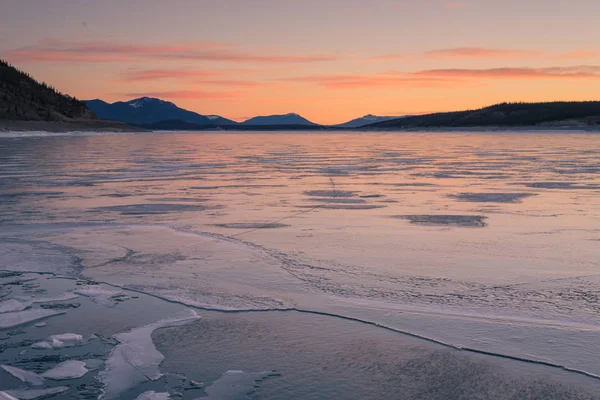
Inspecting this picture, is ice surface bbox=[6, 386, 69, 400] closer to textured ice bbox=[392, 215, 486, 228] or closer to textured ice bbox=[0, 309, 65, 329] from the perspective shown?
textured ice bbox=[0, 309, 65, 329]

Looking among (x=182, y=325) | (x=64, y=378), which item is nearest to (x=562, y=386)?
(x=182, y=325)

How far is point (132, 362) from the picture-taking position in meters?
3.82

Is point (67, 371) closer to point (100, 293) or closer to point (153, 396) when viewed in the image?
point (153, 396)

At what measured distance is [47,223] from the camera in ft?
29.6

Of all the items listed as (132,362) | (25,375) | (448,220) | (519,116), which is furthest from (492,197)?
(519,116)

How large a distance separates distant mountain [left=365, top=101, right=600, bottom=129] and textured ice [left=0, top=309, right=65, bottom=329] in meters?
Result: 141

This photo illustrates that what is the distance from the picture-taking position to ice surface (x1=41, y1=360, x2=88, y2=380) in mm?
3612

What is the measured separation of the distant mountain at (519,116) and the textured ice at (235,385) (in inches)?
5555

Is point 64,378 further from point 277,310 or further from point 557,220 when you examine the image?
point 557,220

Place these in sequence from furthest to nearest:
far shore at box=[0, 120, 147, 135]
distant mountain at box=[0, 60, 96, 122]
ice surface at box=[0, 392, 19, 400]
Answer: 1. distant mountain at box=[0, 60, 96, 122]
2. far shore at box=[0, 120, 147, 135]
3. ice surface at box=[0, 392, 19, 400]

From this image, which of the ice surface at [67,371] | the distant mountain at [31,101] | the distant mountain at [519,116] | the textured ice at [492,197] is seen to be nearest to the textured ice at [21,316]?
the ice surface at [67,371]

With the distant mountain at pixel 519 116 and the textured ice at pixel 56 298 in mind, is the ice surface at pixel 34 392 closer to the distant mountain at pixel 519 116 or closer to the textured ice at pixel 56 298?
the textured ice at pixel 56 298

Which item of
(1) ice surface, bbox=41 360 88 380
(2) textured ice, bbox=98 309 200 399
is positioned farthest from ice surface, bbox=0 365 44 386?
(2) textured ice, bbox=98 309 200 399

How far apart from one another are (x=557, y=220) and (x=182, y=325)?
662 centimetres
